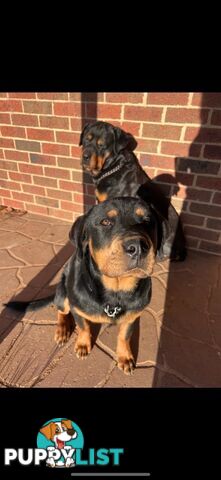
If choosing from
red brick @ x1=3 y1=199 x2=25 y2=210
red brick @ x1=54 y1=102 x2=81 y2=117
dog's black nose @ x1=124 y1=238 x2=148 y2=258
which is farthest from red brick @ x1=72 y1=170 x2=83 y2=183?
dog's black nose @ x1=124 y1=238 x2=148 y2=258

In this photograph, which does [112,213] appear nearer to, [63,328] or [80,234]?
[80,234]

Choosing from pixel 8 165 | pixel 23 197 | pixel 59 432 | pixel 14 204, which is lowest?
pixel 59 432

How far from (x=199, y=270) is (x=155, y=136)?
1678mm

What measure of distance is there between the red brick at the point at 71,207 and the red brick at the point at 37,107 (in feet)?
4.24

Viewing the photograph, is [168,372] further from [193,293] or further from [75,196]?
[75,196]

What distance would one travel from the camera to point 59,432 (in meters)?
1.76

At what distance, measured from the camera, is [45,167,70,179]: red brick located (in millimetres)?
4066

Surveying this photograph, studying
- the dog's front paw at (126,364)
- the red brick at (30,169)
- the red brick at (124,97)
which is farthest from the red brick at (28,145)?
the dog's front paw at (126,364)

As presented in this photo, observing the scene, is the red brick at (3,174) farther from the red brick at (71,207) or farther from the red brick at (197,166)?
the red brick at (197,166)

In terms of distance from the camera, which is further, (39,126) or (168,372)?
(39,126)

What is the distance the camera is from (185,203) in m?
3.49

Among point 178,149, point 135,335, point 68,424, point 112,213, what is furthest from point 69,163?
point 68,424

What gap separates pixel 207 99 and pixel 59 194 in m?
2.40

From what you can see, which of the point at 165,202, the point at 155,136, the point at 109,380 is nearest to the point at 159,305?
the point at 109,380
